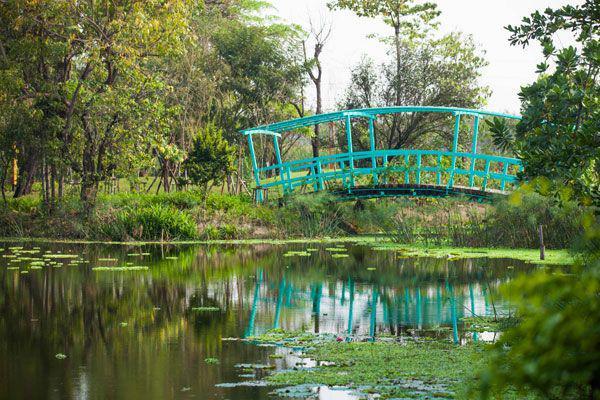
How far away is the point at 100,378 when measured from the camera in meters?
7.85

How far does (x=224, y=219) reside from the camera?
25.3 metres

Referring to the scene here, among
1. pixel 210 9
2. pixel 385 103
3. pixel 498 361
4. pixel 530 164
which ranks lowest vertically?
pixel 498 361

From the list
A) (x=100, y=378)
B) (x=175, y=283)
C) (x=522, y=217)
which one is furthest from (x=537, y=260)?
(x=100, y=378)

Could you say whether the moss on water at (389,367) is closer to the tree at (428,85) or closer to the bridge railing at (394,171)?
the bridge railing at (394,171)

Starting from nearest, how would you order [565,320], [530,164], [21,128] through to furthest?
[565,320] < [530,164] < [21,128]

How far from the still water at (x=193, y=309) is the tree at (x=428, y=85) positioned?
11605 mm

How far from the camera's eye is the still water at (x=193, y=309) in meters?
7.86

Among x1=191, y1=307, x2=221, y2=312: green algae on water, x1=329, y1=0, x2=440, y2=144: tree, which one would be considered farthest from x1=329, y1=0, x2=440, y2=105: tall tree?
x1=191, y1=307, x2=221, y2=312: green algae on water

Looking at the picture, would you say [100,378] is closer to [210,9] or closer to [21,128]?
[21,128]

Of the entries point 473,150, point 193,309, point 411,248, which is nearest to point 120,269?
point 193,309

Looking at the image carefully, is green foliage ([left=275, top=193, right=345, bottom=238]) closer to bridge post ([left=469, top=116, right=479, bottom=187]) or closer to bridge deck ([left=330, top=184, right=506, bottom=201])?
bridge deck ([left=330, top=184, right=506, bottom=201])

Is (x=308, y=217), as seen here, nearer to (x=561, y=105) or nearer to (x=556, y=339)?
(x=561, y=105)

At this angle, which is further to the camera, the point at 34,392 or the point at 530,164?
the point at 530,164

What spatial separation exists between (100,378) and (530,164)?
14.3ft
